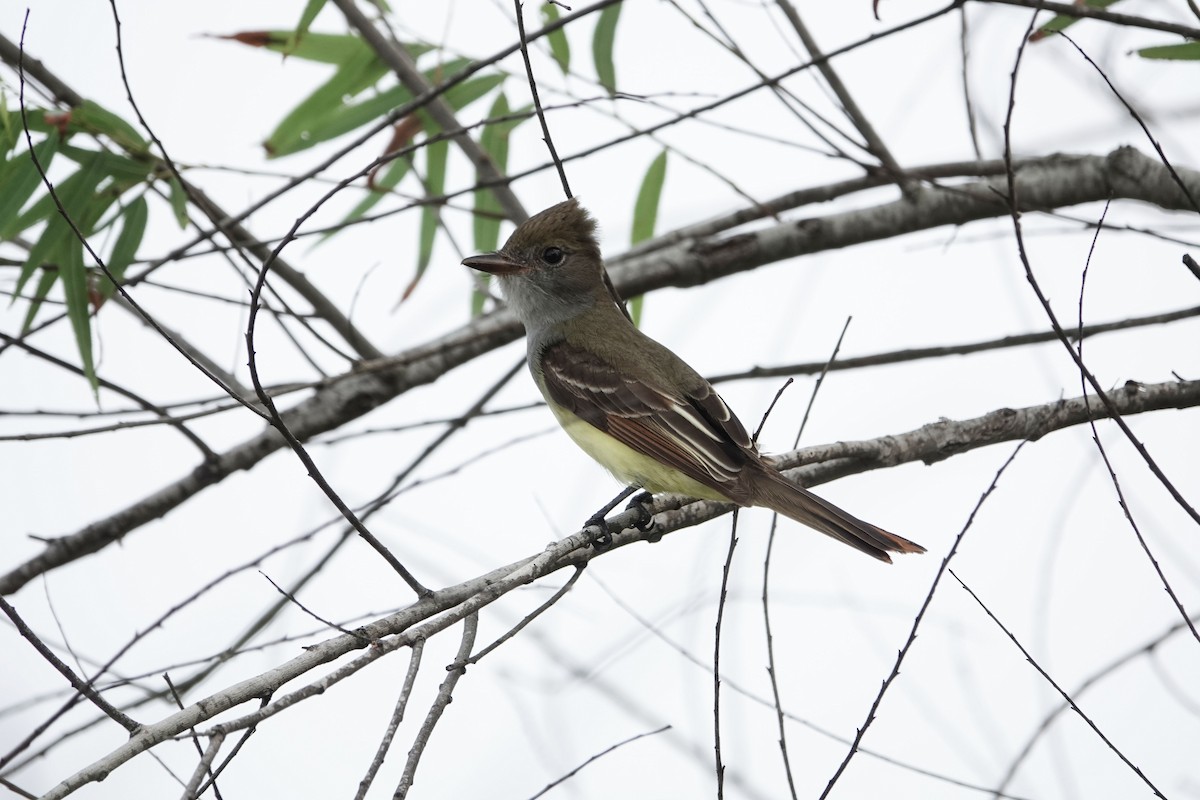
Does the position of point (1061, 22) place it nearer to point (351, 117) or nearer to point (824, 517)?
point (824, 517)

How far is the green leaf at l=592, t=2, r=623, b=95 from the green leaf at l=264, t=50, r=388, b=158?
93 cm

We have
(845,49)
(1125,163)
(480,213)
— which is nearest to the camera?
(845,49)

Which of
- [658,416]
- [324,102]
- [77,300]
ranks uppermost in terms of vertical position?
[324,102]

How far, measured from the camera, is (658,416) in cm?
464

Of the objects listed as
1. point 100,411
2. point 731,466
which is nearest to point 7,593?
point 100,411

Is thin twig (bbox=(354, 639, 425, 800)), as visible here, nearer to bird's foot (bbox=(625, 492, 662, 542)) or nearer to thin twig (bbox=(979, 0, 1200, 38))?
bird's foot (bbox=(625, 492, 662, 542))

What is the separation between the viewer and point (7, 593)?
4.79 meters

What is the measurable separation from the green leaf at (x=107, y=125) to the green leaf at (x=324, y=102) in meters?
0.59

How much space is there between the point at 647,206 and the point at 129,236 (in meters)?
2.23

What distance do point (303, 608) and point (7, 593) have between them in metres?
2.54

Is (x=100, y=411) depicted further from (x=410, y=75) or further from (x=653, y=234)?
(x=653, y=234)

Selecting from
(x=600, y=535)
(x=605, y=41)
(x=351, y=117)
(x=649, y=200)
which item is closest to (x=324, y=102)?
(x=351, y=117)

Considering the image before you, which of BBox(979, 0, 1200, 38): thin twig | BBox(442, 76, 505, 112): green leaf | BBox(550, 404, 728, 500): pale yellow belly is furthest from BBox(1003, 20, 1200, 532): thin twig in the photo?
BBox(442, 76, 505, 112): green leaf

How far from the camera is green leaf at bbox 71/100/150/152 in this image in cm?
463
